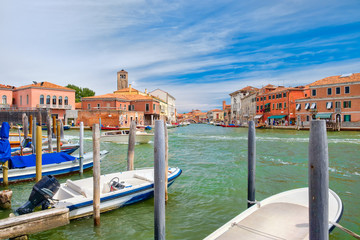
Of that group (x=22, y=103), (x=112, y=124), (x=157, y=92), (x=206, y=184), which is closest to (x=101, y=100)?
(x=112, y=124)

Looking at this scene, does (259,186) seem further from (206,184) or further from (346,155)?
(346,155)

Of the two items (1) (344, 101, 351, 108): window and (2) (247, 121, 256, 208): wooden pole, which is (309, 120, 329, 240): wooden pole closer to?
(2) (247, 121, 256, 208): wooden pole

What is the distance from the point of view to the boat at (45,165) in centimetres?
750

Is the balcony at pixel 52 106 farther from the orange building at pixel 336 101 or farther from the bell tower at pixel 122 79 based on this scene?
the orange building at pixel 336 101

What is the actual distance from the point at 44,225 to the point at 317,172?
4.06 m

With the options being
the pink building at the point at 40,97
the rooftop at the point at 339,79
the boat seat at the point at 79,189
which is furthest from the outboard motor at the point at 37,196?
the rooftop at the point at 339,79

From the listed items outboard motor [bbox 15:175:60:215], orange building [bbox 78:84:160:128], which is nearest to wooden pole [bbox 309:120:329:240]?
outboard motor [bbox 15:175:60:215]

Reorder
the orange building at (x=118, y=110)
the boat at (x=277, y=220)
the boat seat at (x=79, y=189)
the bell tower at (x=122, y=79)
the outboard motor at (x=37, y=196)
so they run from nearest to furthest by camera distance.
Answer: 1. the boat at (x=277, y=220)
2. the outboard motor at (x=37, y=196)
3. the boat seat at (x=79, y=189)
4. the orange building at (x=118, y=110)
5. the bell tower at (x=122, y=79)

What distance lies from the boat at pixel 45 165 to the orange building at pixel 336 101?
2911cm

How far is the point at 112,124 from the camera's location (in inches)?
1399

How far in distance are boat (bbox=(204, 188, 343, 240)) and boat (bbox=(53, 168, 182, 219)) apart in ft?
8.80

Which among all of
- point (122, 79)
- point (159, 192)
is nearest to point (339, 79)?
point (159, 192)

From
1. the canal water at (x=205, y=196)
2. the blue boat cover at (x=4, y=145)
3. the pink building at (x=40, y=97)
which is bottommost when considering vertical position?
the canal water at (x=205, y=196)

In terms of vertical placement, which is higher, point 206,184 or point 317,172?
point 317,172
